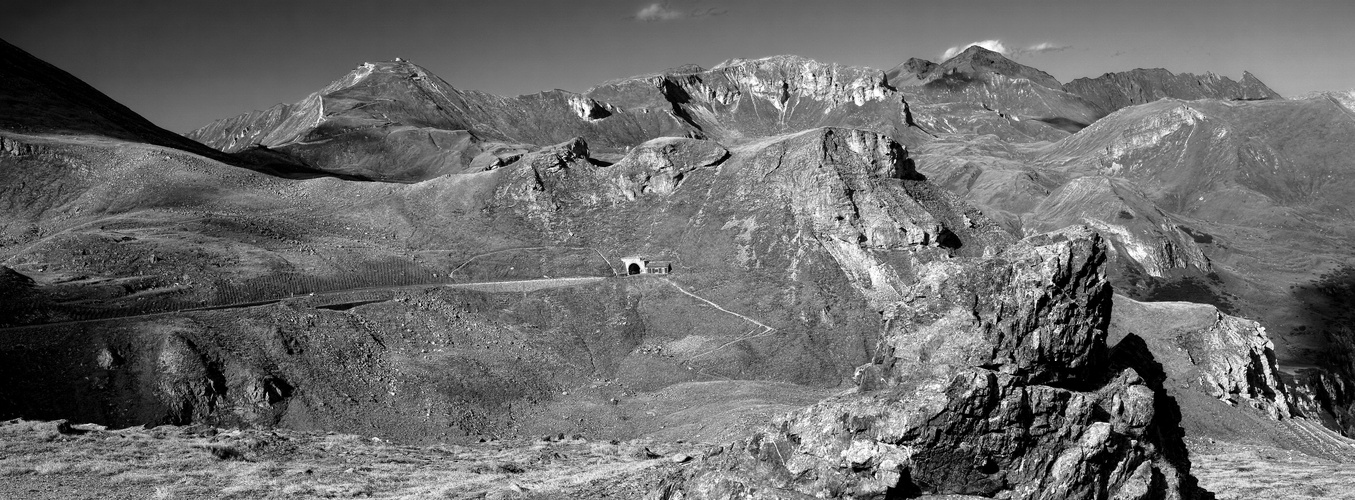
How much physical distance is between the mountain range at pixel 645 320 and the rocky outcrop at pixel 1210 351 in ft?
0.72

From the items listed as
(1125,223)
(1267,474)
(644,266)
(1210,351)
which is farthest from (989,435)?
(1125,223)

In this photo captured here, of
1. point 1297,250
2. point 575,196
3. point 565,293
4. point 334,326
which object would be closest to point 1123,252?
point 1297,250

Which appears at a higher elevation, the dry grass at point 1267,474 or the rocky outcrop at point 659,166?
the rocky outcrop at point 659,166

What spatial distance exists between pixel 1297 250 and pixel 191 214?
163 metres

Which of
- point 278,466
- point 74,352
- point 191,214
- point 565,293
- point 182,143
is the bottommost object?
point 278,466

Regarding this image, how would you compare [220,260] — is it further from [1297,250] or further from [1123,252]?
[1297,250]

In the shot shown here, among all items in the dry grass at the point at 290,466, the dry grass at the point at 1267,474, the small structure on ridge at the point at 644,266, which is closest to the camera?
the dry grass at the point at 290,466

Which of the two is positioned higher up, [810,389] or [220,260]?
[220,260]

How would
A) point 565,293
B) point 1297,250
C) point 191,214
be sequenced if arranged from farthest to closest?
point 1297,250, point 191,214, point 565,293

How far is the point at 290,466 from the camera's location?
1080 inches

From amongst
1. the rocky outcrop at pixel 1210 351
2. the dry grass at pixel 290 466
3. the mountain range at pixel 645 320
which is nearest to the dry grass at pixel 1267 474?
the mountain range at pixel 645 320

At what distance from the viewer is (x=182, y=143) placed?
336ft

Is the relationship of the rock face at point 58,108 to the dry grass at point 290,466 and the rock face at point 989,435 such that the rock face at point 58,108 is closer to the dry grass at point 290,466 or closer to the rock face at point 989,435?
the dry grass at point 290,466

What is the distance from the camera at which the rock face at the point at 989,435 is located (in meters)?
16.9
